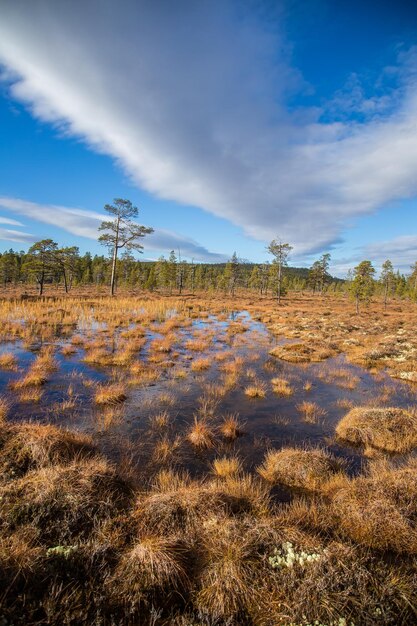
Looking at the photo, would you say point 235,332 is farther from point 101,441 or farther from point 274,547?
point 274,547

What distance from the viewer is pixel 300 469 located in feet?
16.5

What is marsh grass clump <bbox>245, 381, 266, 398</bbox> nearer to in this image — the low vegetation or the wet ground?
the low vegetation

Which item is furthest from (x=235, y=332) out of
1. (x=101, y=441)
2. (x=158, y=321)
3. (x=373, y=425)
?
(x=101, y=441)

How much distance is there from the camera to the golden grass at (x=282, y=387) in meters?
9.34

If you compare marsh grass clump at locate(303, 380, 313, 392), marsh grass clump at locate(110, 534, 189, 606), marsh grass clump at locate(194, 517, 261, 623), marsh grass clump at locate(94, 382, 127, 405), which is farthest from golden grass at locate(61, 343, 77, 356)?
marsh grass clump at locate(194, 517, 261, 623)

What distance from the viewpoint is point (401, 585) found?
2.70 metres

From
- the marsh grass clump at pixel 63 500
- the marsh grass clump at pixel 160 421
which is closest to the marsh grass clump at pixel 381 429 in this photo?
the marsh grass clump at pixel 160 421

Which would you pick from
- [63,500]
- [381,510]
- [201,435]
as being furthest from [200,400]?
[381,510]

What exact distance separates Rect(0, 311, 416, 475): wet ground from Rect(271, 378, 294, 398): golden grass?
0.18m

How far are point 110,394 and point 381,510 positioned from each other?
6848mm

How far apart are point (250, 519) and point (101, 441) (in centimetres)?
370

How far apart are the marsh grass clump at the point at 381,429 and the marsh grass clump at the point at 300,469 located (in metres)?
1.48

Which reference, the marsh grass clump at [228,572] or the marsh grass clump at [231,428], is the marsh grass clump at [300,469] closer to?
the marsh grass clump at [231,428]

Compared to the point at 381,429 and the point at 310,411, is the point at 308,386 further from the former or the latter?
the point at 381,429
